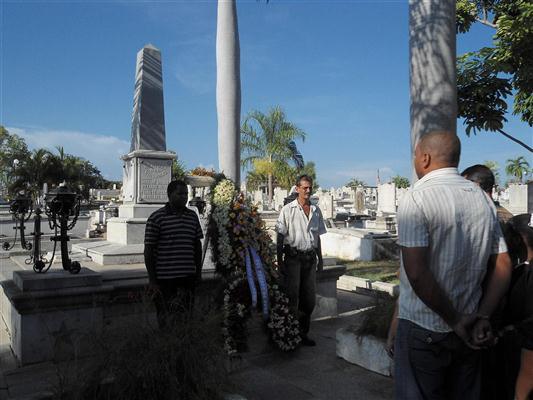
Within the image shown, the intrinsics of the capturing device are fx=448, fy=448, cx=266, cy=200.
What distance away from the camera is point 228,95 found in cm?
870

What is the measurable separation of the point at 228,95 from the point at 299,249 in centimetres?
442

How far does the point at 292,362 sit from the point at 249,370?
515mm

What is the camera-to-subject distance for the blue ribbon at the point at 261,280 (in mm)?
4840

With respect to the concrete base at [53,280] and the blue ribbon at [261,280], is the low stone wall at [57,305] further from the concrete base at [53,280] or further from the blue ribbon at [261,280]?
the blue ribbon at [261,280]

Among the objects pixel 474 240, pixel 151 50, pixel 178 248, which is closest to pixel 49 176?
pixel 151 50

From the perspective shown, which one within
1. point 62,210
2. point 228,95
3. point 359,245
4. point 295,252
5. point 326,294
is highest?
point 228,95

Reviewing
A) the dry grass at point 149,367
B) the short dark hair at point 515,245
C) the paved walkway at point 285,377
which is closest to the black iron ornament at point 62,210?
the paved walkway at point 285,377

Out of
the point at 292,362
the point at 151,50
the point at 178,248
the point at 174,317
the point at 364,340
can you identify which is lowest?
the point at 292,362

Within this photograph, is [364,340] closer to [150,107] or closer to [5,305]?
[5,305]

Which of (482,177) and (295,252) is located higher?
(482,177)

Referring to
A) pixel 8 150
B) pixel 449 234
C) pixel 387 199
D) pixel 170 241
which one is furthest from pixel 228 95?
pixel 8 150

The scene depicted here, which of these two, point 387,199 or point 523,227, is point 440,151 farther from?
point 387,199

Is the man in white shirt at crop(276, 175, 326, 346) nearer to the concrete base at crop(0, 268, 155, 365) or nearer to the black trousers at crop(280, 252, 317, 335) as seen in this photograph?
the black trousers at crop(280, 252, 317, 335)

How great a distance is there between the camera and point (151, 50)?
9703 mm
